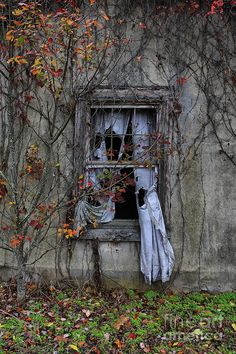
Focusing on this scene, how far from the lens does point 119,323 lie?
14.4 feet

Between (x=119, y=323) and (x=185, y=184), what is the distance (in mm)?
2116

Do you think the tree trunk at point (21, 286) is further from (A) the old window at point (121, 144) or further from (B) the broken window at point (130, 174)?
(A) the old window at point (121, 144)

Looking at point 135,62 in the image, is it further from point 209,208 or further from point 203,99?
point 209,208

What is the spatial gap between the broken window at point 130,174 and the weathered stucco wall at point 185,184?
222 mm

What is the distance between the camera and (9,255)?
5.53 m

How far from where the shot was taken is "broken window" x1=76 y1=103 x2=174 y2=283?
525 centimetres

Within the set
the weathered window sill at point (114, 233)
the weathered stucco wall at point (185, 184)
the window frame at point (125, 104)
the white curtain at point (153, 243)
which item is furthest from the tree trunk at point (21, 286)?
the white curtain at point (153, 243)

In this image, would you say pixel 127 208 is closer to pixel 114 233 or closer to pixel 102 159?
pixel 114 233

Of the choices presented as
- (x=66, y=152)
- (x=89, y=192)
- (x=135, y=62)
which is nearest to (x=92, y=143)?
(x=66, y=152)

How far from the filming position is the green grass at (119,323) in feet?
13.1

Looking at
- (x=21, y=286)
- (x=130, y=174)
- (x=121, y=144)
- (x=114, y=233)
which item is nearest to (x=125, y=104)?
(x=121, y=144)

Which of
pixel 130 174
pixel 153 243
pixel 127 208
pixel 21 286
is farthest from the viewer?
pixel 127 208

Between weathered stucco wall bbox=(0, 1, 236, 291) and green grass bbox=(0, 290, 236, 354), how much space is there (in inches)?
12.4

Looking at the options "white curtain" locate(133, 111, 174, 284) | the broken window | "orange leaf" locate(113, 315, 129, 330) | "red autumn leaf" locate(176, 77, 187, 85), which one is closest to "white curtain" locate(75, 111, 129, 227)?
the broken window
